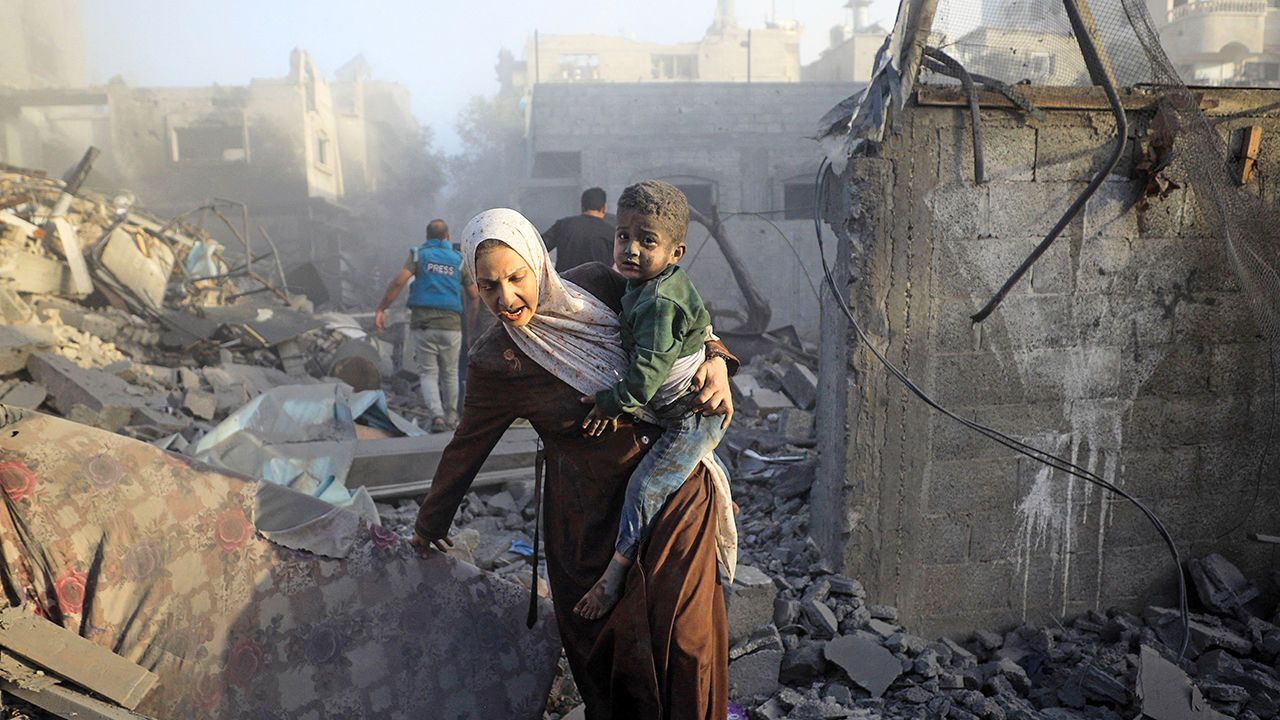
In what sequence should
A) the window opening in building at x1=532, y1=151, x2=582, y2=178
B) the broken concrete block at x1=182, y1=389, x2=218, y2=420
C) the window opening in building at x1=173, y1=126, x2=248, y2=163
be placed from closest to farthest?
the broken concrete block at x1=182, y1=389, x2=218, y2=420, the window opening in building at x1=532, y1=151, x2=582, y2=178, the window opening in building at x1=173, y1=126, x2=248, y2=163

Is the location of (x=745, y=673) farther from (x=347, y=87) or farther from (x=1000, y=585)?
(x=347, y=87)

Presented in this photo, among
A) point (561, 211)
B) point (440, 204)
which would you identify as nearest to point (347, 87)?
point (440, 204)

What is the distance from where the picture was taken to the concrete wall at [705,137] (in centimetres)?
2086

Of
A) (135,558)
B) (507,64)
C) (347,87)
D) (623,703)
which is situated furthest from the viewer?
(507,64)

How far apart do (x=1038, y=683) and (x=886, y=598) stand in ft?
2.40

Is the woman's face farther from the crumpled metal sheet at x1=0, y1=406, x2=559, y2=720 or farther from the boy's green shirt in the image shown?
the crumpled metal sheet at x1=0, y1=406, x2=559, y2=720

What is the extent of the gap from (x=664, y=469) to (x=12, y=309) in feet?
31.9

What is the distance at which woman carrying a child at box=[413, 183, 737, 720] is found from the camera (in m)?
2.16

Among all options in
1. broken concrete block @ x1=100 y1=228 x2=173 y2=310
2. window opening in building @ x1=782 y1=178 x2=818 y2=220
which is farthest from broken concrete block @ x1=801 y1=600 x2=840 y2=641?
window opening in building @ x1=782 y1=178 x2=818 y2=220

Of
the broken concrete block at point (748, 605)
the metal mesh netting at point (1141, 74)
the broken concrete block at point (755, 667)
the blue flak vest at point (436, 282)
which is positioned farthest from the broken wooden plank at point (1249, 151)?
the blue flak vest at point (436, 282)

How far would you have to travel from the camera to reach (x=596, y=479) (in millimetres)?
2342

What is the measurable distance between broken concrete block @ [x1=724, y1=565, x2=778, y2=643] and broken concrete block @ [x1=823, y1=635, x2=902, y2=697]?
301 millimetres

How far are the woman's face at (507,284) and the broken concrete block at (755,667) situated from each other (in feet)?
6.90

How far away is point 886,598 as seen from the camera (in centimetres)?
427
